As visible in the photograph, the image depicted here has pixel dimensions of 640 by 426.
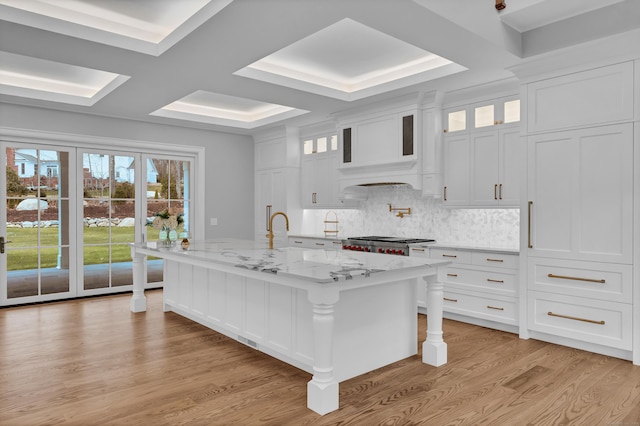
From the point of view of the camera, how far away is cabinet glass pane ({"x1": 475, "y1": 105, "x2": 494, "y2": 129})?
4.70 meters

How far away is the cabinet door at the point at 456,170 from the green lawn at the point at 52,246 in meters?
4.47

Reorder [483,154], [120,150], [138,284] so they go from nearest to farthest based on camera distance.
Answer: [483,154] → [138,284] → [120,150]

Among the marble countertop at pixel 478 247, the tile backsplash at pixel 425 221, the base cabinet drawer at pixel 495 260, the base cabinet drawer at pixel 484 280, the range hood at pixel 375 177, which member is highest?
the range hood at pixel 375 177

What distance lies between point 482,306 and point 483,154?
161 cm

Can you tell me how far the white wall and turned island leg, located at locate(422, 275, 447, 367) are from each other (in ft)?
14.9

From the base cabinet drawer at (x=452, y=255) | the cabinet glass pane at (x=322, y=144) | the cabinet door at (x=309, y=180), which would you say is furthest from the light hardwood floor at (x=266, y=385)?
the cabinet glass pane at (x=322, y=144)

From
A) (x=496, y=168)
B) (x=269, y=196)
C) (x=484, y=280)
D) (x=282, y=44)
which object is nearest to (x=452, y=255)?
(x=484, y=280)

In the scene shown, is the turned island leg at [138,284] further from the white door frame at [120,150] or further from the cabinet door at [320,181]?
the cabinet door at [320,181]

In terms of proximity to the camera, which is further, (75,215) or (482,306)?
(75,215)

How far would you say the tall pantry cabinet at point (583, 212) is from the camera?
346 cm

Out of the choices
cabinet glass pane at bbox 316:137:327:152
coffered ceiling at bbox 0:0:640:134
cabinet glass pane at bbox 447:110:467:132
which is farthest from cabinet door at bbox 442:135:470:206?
cabinet glass pane at bbox 316:137:327:152

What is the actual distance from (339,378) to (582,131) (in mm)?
2846

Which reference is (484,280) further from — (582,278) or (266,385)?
(266,385)

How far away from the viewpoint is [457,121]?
16.3 ft
